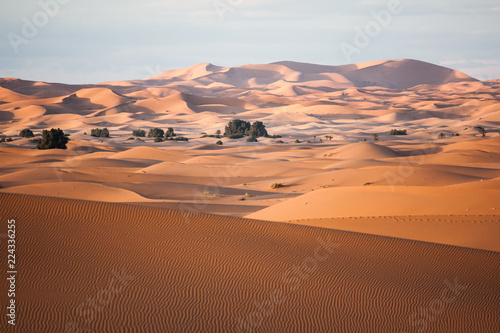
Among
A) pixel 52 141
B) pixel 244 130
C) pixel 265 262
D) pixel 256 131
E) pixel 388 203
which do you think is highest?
pixel 265 262

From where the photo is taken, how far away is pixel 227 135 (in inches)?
2299

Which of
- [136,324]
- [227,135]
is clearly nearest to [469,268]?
[136,324]

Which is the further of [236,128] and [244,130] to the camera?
[244,130]

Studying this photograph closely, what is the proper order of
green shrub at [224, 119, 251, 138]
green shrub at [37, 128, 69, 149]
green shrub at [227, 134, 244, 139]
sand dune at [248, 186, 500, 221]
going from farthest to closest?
green shrub at [224, 119, 251, 138] < green shrub at [227, 134, 244, 139] < green shrub at [37, 128, 69, 149] < sand dune at [248, 186, 500, 221]

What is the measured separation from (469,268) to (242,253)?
12.8 feet

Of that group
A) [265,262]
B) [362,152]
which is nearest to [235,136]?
[362,152]

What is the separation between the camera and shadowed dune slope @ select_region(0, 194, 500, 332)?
6.34 m

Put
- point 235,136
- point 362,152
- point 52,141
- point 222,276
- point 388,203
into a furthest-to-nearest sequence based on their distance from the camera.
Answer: point 235,136, point 52,141, point 362,152, point 388,203, point 222,276

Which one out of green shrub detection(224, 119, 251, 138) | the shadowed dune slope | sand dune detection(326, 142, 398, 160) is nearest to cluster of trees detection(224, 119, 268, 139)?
green shrub detection(224, 119, 251, 138)

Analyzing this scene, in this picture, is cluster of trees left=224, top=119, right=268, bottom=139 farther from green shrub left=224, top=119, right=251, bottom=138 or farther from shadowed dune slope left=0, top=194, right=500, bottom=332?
shadowed dune slope left=0, top=194, right=500, bottom=332

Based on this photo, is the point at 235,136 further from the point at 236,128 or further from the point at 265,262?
the point at 265,262

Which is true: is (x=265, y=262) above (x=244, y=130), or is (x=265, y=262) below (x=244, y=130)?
above

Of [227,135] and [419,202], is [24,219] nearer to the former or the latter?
[419,202]

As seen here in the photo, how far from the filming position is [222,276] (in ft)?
24.5
